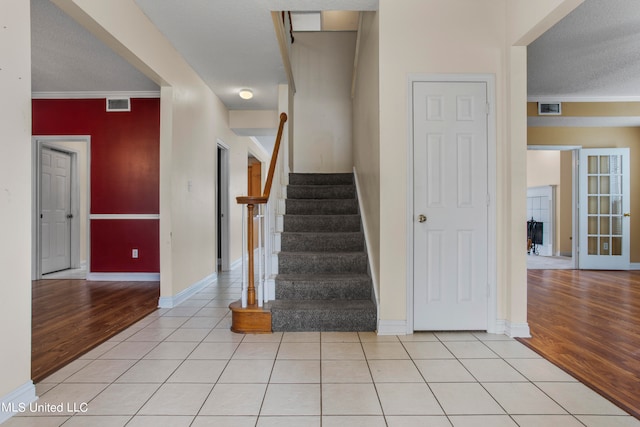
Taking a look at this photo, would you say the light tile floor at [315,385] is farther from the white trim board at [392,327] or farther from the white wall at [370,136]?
the white wall at [370,136]

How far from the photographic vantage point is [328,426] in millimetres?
1552

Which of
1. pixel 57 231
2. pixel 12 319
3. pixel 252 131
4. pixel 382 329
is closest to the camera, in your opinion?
pixel 12 319

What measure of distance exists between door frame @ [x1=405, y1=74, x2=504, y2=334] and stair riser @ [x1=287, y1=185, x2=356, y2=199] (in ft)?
5.46

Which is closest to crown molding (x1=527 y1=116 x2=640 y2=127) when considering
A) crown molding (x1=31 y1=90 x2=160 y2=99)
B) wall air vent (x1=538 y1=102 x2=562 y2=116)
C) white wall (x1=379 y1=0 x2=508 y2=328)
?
wall air vent (x1=538 y1=102 x2=562 y2=116)

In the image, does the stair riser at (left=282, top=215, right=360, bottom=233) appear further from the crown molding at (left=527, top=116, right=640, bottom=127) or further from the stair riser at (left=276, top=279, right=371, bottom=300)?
the crown molding at (left=527, top=116, right=640, bottom=127)

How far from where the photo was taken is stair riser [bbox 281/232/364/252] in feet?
11.5

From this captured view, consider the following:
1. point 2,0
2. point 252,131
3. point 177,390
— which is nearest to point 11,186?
point 2,0

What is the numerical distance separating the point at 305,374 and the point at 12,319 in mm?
1541

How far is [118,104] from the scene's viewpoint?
475cm

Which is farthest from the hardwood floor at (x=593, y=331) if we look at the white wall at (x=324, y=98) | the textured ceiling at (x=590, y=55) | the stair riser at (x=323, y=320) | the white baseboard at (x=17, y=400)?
the white wall at (x=324, y=98)

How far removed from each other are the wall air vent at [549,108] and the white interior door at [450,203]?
3499mm

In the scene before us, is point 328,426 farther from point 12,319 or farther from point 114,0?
point 114,0

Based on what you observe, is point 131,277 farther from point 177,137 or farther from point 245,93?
point 245,93

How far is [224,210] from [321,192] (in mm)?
2217
